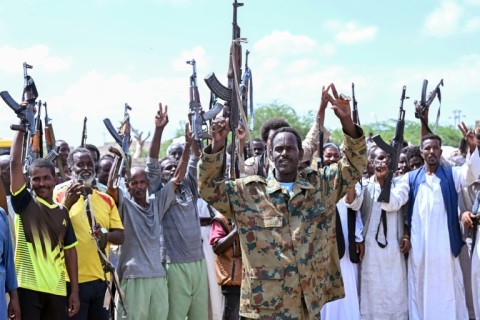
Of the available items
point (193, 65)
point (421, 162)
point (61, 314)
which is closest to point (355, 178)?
point (61, 314)

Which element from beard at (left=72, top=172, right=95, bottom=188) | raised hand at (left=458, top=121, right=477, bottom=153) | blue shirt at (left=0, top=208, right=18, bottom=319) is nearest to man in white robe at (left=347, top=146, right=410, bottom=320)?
raised hand at (left=458, top=121, right=477, bottom=153)

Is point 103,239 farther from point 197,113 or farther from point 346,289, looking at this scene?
point 346,289

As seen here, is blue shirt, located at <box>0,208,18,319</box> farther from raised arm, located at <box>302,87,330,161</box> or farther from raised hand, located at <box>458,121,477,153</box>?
raised hand, located at <box>458,121,477,153</box>

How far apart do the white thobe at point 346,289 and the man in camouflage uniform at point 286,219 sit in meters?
2.98

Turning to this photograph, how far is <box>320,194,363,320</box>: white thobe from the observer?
298 inches

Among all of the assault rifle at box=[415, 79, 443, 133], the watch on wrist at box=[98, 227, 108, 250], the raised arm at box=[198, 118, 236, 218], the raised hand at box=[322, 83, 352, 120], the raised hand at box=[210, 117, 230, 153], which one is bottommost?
the watch on wrist at box=[98, 227, 108, 250]

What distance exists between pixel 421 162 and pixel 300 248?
455 centimetres

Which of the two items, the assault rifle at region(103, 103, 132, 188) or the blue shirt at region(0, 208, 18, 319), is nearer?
the blue shirt at region(0, 208, 18, 319)

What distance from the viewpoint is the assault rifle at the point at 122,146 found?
22.1ft

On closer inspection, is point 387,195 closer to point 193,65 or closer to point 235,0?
point 193,65

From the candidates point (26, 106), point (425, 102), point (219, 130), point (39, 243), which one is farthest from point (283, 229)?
point (425, 102)

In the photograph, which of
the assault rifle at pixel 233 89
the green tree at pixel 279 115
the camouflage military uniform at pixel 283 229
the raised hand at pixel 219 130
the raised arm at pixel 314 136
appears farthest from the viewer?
the green tree at pixel 279 115

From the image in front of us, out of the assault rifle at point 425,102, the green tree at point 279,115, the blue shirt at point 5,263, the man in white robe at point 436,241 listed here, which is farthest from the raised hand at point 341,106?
the green tree at point 279,115

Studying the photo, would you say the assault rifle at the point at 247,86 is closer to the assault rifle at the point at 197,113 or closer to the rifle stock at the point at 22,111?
the assault rifle at the point at 197,113
